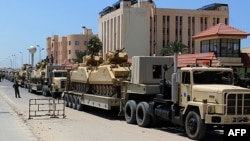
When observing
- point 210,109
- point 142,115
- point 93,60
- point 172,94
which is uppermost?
point 93,60

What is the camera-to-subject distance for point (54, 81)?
39062 mm

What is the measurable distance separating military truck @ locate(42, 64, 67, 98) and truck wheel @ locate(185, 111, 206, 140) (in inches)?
928

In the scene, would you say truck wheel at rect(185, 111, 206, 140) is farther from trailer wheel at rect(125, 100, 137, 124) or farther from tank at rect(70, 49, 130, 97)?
tank at rect(70, 49, 130, 97)

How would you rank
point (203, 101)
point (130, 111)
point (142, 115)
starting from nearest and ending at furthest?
point (203, 101)
point (142, 115)
point (130, 111)

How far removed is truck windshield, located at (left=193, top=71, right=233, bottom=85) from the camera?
14945 mm

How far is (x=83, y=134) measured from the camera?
1552 cm

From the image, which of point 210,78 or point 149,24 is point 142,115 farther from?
point 149,24

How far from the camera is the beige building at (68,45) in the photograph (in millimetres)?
145000

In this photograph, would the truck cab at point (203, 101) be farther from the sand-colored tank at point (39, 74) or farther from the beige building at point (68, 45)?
the beige building at point (68, 45)

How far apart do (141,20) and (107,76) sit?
91.3 meters

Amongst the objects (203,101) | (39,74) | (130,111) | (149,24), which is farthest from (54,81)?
(149,24)

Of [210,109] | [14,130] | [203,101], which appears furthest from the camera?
[14,130]

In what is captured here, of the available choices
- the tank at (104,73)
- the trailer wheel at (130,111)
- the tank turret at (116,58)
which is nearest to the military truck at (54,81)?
the tank at (104,73)

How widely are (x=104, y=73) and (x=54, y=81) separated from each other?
57.9 ft
